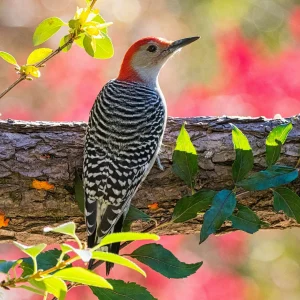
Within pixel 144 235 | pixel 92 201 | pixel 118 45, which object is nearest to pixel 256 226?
pixel 92 201

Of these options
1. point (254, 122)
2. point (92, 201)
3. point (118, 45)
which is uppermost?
point (118, 45)

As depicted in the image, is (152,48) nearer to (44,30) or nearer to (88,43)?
(88,43)

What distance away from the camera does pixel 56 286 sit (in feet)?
4.80

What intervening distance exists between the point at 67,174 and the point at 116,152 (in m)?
0.20

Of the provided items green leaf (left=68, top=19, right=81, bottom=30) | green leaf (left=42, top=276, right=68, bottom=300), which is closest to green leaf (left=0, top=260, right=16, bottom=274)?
green leaf (left=42, top=276, right=68, bottom=300)

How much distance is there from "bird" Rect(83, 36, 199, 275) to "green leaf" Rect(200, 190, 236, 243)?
47 centimetres

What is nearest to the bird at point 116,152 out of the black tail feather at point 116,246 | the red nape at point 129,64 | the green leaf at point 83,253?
the black tail feather at point 116,246

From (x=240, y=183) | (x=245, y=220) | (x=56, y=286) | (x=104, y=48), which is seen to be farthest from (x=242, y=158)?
(x=56, y=286)

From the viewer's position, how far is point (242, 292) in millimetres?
4391

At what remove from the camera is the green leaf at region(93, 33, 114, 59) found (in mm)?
2393

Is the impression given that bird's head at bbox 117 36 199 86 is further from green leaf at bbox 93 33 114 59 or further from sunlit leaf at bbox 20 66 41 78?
sunlit leaf at bbox 20 66 41 78

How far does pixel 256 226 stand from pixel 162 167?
517 mm

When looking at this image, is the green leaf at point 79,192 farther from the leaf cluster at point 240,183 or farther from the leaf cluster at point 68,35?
the leaf cluster at point 68,35

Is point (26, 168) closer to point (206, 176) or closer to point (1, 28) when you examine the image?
point (206, 176)
